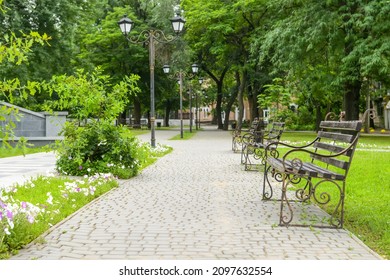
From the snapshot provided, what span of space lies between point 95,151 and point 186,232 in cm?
544

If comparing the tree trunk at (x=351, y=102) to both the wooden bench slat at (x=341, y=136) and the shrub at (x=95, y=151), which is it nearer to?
the shrub at (x=95, y=151)

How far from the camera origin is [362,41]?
25.7 meters

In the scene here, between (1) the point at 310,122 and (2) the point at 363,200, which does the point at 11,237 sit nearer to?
(2) the point at 363,200

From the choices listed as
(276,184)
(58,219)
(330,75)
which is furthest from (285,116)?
(58,219)

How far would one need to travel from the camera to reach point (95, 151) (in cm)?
1034

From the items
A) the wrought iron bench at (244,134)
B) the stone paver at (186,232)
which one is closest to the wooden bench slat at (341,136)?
the stone paver at (186,232)

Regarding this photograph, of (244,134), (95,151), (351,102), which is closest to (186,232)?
(95,151)

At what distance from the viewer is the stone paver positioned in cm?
448

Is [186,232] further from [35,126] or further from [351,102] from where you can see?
[351,102]

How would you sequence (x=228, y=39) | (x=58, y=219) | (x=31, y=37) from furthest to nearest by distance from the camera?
(x=228, y=39)
(x=58, y=219)
(x=31, y=37)

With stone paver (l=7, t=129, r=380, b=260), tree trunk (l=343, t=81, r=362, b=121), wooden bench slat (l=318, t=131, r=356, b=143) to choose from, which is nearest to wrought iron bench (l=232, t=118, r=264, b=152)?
stone paver (l=7, t=129, r=380, b=260)

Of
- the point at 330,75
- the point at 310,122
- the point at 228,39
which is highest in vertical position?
the point at 228,39

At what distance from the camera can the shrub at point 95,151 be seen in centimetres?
1005

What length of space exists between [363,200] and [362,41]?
2012 cm
